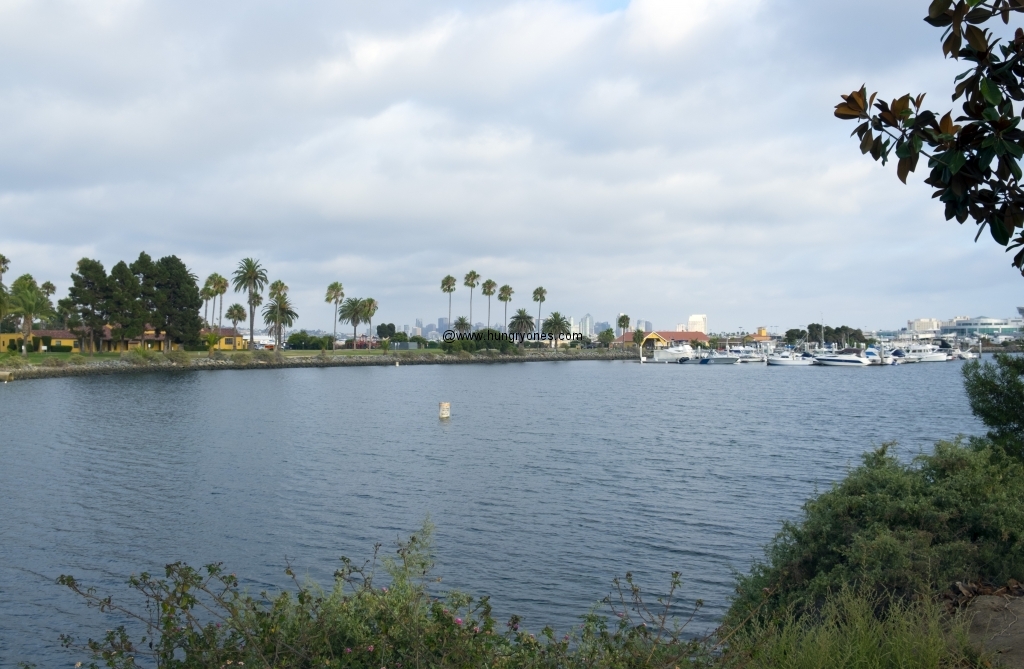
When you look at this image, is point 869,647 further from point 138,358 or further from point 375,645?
point 138,358

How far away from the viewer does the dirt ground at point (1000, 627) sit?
657cm

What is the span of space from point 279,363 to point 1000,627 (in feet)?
404

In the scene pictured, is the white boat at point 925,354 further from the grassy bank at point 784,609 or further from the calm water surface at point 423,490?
the grassy bank at point 784,609

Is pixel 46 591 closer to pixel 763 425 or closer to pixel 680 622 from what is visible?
pixel 680 622

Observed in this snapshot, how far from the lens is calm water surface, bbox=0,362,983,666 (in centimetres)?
1655

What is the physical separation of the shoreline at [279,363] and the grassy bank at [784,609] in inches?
3406

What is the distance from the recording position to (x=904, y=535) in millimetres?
9500

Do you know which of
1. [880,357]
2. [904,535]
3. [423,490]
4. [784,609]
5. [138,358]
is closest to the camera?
Answer: [784,609]

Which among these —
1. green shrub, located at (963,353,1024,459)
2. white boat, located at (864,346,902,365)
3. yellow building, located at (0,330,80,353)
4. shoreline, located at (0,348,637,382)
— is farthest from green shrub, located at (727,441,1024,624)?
white boat, located at (864,346,902,365)

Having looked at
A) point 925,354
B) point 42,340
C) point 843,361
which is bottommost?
point 843,361

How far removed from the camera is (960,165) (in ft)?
13.3

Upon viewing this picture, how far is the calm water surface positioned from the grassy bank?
242cm

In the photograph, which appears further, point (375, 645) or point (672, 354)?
point (672, 354)

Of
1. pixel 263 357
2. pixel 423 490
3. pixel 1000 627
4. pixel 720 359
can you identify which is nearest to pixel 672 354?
pixel 720 359
